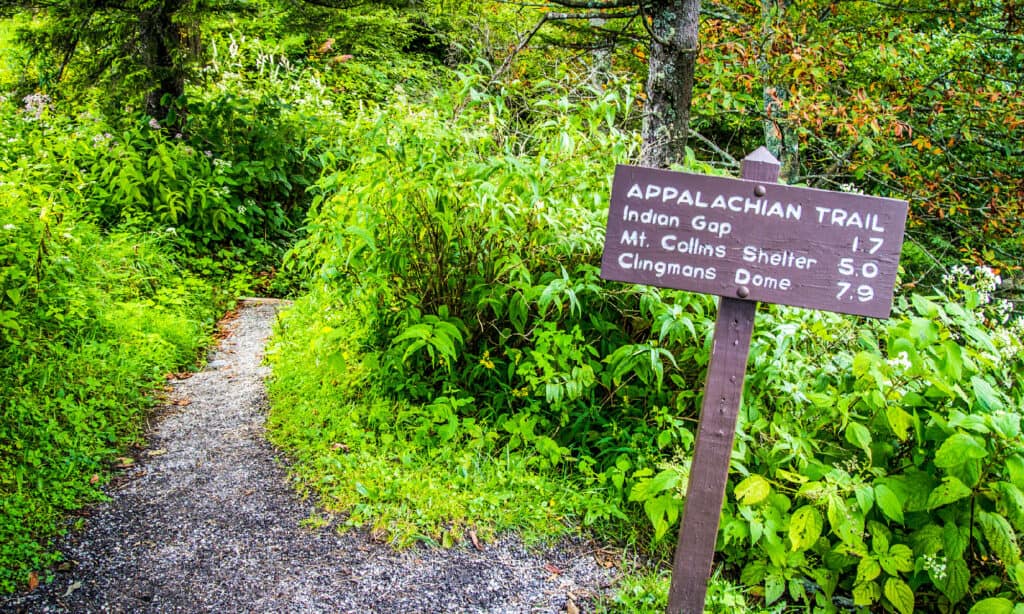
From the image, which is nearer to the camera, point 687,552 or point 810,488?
point 687,552

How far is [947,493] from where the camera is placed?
2703 mm

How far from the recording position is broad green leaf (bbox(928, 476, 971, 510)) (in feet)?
8.75

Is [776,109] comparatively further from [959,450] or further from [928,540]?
[928,540]

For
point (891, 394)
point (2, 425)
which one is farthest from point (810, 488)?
point (2, 425)

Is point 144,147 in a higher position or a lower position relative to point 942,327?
higher

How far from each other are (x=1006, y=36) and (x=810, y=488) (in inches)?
205

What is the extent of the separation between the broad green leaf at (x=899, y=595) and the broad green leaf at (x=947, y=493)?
34 cm

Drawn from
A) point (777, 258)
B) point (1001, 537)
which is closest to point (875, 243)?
point (777, 258)

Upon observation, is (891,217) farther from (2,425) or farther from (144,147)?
(144,147)

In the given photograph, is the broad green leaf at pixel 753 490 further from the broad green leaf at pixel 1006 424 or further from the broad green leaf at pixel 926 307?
the broad green leaf at pixel 926 307

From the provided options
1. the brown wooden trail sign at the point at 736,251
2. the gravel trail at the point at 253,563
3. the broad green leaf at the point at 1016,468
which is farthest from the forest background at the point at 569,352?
the brown wooden trail sign at the point at 736,251

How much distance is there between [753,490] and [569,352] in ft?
3.65

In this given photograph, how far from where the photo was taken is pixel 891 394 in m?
2.83

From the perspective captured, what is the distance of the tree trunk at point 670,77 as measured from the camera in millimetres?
4730
